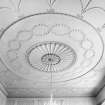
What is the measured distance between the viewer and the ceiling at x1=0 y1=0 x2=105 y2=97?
3.51 metres

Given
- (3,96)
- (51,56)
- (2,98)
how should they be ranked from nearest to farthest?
(51,56)
(2,98)
(3,96)

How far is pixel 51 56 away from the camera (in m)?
4.89

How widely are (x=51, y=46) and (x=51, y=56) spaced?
425 millimetres

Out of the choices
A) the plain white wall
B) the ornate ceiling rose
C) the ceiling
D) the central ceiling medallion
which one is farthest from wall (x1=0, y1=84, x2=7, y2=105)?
the central ceiling medallion

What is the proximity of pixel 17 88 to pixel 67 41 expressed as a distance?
3892mm

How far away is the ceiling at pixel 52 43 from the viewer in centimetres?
351

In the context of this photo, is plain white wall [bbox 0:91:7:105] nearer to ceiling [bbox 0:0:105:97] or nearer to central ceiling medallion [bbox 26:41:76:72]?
ceiling [bbox 0:0:105:97]

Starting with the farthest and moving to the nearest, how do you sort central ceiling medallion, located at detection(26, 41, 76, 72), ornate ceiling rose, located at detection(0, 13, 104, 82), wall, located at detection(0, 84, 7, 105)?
wall, located at detection(0, 84, 7, 105), central ceiling medallion, located at detection(26, 41, 76, 72), ornate ceiling rose, located at detection(0, 13, 104, 82)

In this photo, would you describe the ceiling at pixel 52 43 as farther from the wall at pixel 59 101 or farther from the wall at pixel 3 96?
the wall at pixel 59 101

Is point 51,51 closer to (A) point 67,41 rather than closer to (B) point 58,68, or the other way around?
(A) point 67,41

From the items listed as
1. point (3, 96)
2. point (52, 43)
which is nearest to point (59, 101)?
point (3, 96)

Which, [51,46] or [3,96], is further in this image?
[3,96]

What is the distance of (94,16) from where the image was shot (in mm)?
3664

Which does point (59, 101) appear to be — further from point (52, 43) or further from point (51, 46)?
point (52, 43)
